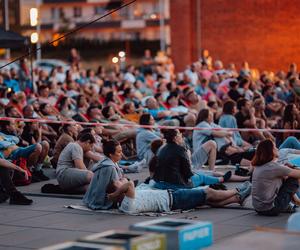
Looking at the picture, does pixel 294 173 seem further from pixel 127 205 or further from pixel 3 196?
pixel 3 196

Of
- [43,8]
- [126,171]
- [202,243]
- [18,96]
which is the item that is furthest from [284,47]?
[43,8]

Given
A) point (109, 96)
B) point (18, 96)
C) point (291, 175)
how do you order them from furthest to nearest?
1. point (109, 96)
2. point (18, 96)
3. point (291, 175)

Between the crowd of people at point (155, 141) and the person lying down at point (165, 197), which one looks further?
the crowd of people at point (155, 141)

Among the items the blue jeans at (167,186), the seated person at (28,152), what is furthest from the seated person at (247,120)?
the blue jeans at (167,186)

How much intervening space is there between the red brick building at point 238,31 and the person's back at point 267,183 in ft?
74.6

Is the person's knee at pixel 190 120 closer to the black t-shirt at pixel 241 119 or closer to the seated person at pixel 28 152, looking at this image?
the black t-shirt at pixel 241 119

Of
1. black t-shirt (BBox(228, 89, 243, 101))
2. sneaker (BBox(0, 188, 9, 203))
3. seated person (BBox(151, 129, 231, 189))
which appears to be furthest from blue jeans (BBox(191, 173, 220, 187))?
black t-shirt (BBox(228, 89, 243, 101))

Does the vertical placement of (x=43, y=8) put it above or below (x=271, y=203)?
above

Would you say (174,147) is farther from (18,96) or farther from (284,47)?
(284,47)

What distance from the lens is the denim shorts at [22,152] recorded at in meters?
15.8

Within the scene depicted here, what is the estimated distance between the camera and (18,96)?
824 inches

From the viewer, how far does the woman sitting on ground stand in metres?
12.2

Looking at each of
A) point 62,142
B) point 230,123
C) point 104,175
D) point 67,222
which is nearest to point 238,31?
point 230,123

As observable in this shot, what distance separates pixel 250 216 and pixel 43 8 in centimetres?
7545
